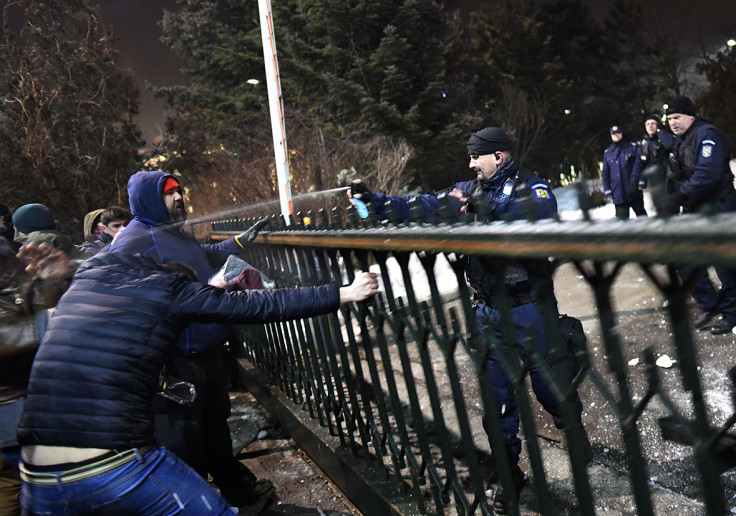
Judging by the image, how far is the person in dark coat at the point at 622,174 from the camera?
8.34 metres

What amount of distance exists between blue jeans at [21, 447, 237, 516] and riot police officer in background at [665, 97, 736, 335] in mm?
3872

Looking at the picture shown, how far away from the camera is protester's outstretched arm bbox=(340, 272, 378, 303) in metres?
2.29

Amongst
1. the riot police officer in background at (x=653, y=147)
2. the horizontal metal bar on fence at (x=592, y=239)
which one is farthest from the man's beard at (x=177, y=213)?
the riot police officer in background at (x=653, y=147)

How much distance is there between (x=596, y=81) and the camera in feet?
120

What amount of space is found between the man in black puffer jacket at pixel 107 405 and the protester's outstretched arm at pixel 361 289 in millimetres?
567

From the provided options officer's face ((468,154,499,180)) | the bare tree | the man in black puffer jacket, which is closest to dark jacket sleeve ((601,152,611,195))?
officer's face ((468,154,499,180))

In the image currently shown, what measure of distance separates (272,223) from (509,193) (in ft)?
4.79

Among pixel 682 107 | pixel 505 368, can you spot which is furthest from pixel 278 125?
pixel 505 368

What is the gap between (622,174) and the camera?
331 inches

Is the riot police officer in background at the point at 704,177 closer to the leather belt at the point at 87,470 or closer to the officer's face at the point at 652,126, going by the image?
the officer's face at the point at 652,126

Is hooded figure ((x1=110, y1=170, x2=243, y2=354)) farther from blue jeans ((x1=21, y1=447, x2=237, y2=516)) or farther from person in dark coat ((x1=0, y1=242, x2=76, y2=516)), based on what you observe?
blue jeans ((x1=21, y1=447, x2=237, y2=516))

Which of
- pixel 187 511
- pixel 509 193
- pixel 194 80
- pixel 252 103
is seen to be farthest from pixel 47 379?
pixel 194 80

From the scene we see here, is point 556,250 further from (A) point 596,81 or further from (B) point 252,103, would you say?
(A) point 596,81

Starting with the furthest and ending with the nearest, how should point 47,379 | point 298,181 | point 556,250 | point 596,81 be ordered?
point 596,81 < point 298,181 < point 47,379 < point 556,250
